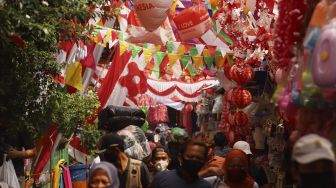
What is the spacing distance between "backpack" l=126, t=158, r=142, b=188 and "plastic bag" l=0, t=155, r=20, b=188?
2.01m

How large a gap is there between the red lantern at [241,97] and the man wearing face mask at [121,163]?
8.91 meters

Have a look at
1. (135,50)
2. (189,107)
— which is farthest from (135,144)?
(189,107)

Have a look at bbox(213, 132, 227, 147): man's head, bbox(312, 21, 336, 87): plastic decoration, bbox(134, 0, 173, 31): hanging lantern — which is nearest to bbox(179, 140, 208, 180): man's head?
bbox(312, 21, 336, 87): plastic decoration

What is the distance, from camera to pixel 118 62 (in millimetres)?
17891

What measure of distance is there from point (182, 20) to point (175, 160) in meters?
5.10

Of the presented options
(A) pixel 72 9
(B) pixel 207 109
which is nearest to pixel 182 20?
(A) pixel 72 9

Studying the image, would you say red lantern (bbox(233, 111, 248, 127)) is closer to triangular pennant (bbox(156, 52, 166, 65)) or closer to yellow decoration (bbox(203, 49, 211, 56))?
yellow decoration (bbox(203, 49, 211, 56))

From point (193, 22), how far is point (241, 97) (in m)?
2.94

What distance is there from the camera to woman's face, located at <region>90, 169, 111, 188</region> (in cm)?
680

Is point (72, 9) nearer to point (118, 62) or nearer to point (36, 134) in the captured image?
point (36, 134)

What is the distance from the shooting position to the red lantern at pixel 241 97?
671 inches

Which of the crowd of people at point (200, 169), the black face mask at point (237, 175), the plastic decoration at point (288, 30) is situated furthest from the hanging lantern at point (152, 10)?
the plastic decoration at point (288, 30)

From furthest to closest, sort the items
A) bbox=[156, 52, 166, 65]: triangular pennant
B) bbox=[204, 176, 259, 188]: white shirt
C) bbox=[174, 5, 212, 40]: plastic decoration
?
bbox=[156, 52, 166, 65]: triangular pennant → bbox=[174, 5, 212, 40]: plastic decoration → bbox=[204, 176, 259, 188]: white shirt

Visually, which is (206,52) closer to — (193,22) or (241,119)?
(241,119)
